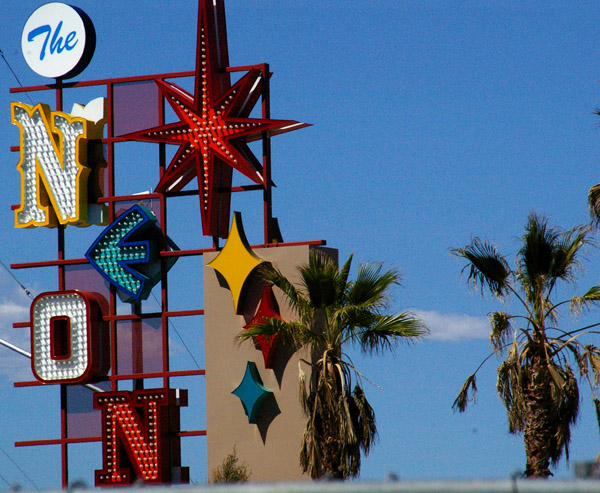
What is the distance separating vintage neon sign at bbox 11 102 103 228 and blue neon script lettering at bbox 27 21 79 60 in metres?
1.62

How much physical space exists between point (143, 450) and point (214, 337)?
2992mm

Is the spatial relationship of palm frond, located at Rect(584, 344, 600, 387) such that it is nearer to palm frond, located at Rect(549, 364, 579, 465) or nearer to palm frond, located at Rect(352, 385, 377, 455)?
palm frond, located at Rect(549, 364, 579, 465)

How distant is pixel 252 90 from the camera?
2517cm

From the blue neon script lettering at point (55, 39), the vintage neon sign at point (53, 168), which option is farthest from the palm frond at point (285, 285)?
the blue neon script lettering at point (55, 39)

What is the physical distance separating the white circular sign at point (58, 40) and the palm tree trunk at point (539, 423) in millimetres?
13761

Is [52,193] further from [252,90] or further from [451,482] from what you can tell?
[451,482]

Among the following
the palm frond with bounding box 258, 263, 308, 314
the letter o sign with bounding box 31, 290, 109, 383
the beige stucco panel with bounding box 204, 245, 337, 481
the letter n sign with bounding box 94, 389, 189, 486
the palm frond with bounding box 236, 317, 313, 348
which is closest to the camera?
the palm frond with bounding box 236, 317, 313, 348

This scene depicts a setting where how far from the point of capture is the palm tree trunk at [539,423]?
798 inches

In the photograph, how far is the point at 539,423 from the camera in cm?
2031

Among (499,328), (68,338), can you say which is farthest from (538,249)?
(68,338)

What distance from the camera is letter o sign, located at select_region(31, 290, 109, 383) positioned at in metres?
25.8

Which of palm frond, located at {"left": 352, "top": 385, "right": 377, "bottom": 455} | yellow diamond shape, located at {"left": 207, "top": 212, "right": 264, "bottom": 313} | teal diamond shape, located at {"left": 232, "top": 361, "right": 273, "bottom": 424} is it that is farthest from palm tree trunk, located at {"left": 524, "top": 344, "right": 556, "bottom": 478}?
yellow diamond shape, located at {"left": 207, "top": 212, "right": 264, "bottom": 313}

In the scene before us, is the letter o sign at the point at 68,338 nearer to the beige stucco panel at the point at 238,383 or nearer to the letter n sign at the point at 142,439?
the letter n sign at the point at 142,439

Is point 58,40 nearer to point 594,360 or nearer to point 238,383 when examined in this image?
point 238,383
